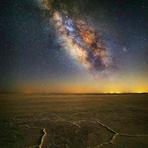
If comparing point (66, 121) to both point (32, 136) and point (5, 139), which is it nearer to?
point (32, 136)

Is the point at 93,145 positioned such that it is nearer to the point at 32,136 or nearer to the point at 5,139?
the point at 32,136

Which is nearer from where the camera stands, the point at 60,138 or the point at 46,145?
the point at 46,145

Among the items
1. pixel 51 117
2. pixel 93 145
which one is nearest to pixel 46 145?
pixel 93 145

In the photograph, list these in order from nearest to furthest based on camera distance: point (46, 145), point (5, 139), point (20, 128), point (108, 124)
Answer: point (46, 145) < point (5, 139) < point (20, 128) < point (108, 124)

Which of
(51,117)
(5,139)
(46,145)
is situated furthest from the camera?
(51,117)

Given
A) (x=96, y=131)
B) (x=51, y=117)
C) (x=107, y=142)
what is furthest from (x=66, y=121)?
(x=107, y=142)

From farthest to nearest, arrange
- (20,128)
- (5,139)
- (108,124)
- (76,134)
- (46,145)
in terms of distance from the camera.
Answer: (108,124) → (20,128) → (76,134) → (5,139) → (46,145)

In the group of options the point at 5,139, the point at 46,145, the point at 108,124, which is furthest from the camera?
the point at 108,124

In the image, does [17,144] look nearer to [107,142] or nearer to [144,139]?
[107,142]

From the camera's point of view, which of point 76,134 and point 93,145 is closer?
point 93,145
